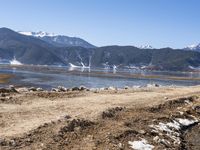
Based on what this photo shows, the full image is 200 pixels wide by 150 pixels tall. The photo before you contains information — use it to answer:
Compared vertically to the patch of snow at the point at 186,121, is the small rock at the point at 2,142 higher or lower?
higher

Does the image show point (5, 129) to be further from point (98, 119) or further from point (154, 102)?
point (154, 102)

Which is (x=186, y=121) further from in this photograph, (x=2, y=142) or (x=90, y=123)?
(x=2, y=142)

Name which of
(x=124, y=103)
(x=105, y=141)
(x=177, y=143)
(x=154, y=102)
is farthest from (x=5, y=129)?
(x=154, y=102)

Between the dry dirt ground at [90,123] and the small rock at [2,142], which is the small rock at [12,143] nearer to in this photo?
the dry dirt ground at [90,123]

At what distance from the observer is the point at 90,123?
921 inches

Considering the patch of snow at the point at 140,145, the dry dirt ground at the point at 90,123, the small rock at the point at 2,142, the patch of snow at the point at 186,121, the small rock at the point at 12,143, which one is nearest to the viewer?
the small rock at the point at 2,142

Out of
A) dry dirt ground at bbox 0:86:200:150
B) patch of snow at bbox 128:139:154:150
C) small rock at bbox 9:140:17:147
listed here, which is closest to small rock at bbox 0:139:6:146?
dry dirt ground at bbox 0:86:200:150

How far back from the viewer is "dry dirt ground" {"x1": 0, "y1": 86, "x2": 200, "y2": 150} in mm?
19406

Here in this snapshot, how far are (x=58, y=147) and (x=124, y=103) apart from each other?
15399mm

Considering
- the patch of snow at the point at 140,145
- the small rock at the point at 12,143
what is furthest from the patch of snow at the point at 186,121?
the small rock at the point at 12,143

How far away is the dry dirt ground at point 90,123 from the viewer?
63.7 feet

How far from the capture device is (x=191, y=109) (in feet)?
118

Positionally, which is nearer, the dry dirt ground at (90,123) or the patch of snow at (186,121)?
the dry dirt ground at (90,123)

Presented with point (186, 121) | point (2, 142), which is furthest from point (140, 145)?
point (186, 121)
